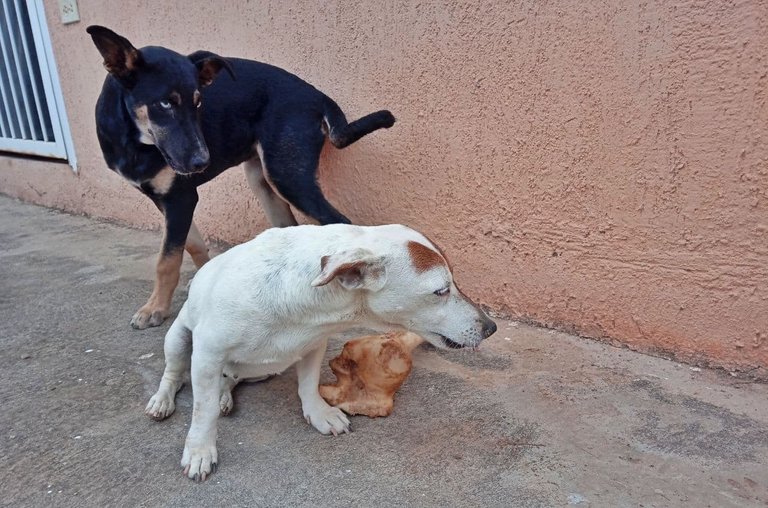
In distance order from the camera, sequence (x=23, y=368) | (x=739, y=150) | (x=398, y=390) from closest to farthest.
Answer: (x=739, y=150)
(x=398, y=390)
(x=23, y=368)

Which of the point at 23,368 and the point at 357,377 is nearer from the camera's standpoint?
the point at 357,377

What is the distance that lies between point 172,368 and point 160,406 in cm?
16

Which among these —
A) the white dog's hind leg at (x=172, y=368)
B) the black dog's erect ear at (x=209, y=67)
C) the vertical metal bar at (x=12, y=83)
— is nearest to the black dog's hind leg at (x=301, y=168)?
the black dog's erect ear at (x=209, y=67)

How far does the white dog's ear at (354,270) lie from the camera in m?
1.84

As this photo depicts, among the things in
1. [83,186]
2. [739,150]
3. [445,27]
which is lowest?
[83,186]

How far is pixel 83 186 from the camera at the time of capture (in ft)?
19.3

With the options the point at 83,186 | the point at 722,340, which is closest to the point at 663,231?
the point at 722,340

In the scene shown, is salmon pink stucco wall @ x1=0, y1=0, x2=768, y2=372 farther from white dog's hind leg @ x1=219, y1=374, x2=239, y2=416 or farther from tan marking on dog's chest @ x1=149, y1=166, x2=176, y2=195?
white dog's hind leg @ x1=219, y1=374, x2=239, y2=416

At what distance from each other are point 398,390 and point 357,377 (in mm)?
207

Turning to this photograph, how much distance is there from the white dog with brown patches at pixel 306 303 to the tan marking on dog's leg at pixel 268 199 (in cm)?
172

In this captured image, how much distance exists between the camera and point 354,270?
1.93m

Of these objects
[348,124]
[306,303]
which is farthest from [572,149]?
[306,303]

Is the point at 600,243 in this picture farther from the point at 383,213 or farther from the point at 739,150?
the point at 383,213

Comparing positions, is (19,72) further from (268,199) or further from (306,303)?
(306,303)
